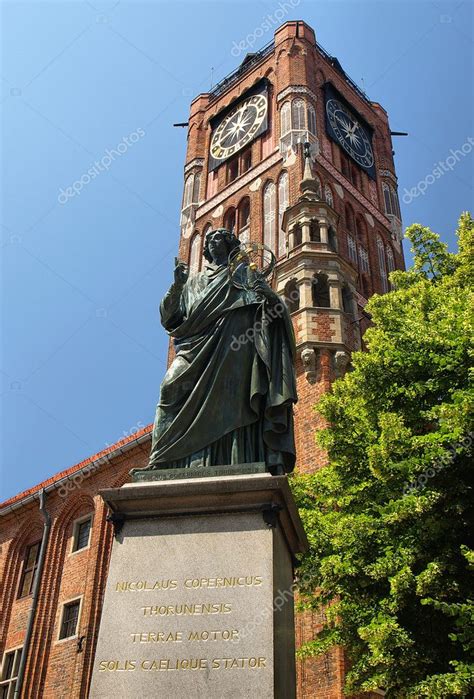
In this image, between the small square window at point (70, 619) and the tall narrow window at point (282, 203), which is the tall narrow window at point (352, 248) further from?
the small square window at point (70, 619)

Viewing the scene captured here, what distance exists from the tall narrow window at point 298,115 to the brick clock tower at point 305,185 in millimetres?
47

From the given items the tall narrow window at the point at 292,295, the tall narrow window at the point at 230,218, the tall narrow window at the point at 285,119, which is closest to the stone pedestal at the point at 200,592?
the tall narrow window at the point at 292,295

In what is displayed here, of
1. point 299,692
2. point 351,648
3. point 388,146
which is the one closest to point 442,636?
point 351,648

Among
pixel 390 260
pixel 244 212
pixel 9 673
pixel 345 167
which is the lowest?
pixel 9 673

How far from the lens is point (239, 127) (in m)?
34.9

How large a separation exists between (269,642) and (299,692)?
10310 mm

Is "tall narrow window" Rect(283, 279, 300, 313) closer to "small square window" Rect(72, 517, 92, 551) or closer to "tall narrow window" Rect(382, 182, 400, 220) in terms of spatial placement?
"small square window" Rect(72, 517, 92, 551)

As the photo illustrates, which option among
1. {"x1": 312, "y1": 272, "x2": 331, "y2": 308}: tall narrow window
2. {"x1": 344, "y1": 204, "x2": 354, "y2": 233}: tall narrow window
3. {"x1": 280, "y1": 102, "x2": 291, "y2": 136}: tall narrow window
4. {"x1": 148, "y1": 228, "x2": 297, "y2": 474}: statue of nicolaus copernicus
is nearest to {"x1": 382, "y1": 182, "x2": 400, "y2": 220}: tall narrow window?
{"x1": 344, "y1": 204, "x2": 354, "y2": 233}: tall narrow window

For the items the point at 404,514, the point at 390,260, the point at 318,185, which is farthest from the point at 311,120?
the point at 404,514

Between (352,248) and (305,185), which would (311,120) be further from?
(352,248)

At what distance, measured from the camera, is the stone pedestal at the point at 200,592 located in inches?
165

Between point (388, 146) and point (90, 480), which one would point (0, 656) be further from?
point (388, 146)

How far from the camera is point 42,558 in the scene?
24578mm

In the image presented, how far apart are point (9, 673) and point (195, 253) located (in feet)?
58.5
